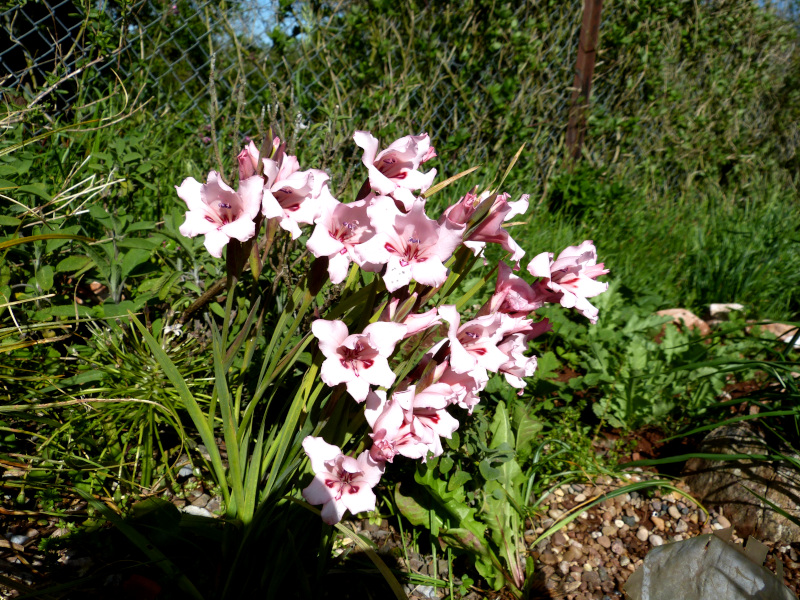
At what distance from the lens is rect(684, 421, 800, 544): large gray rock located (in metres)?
1.92

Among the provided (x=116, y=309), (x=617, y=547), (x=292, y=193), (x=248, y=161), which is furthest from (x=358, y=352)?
(x=617, y=547)

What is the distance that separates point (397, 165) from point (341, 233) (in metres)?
0.20

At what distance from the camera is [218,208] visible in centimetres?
117

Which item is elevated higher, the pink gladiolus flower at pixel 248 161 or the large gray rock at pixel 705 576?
the pink gladiolus flower at pixel 248 161

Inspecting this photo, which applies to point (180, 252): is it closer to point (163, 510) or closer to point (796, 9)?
point (163, 510)

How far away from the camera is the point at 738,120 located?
21.9 ft

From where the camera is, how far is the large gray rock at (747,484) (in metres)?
1.92

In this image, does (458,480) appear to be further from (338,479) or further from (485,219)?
(485,219)

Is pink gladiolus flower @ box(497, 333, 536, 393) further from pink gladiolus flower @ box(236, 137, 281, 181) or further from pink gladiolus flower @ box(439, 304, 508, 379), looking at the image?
pink gladiolus flower @ box(236, 137, 281, 181)

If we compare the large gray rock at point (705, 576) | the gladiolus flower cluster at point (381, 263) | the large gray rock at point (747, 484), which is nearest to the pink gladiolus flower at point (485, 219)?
the gladiolus flower cluster at point (381, 263)

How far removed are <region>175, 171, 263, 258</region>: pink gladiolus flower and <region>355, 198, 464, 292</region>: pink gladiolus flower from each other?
23cm

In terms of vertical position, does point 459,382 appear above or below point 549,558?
above

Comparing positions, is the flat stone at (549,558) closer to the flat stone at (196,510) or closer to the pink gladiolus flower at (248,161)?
the flat stone at (196,510)

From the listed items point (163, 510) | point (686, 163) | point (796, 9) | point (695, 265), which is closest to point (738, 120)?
point (686, 163)
